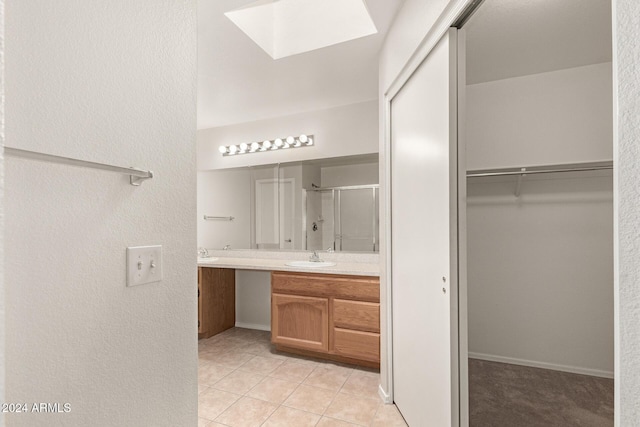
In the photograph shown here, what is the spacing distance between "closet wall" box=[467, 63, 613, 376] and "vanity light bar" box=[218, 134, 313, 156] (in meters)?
1.57

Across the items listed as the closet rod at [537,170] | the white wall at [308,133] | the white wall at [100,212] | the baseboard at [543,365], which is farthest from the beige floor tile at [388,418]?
the white wall at [308,133]

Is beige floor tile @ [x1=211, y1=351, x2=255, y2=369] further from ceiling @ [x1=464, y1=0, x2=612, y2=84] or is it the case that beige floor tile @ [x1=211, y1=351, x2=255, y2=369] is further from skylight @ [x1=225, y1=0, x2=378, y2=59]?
ceiling @ [x1=464, y1=0, x2=612, y2=84]

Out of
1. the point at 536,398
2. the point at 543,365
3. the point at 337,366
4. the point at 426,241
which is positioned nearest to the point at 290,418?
the point at 337,366

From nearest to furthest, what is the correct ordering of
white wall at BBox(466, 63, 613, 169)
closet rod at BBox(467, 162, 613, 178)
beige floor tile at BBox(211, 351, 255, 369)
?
closet rod at BBox(467, 162, 613, 178)
white wall at BBox(466, 63, 613, 169)
beige floor tile at BBox(211, 351, 255, 369)

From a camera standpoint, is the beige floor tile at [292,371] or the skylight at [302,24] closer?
the skylight at [302,24]

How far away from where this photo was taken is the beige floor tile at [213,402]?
187 centimetres

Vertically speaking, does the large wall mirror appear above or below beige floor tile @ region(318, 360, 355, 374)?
above

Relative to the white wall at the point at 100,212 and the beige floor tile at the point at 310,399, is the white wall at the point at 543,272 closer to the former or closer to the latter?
the beige floor tile at the point at 310,399

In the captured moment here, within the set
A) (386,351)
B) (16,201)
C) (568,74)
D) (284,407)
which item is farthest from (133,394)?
(568,74)

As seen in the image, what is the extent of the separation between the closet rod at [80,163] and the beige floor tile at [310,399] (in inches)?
69.0

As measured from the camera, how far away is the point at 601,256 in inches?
87.8

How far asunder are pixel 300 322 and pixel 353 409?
0.86 metres

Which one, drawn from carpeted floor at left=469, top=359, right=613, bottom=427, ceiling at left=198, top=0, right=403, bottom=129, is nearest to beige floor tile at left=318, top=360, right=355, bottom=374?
carpeted floor at left=469, top=359, right=613, bottom=427

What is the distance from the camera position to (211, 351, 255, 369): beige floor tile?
2569 millimetres
